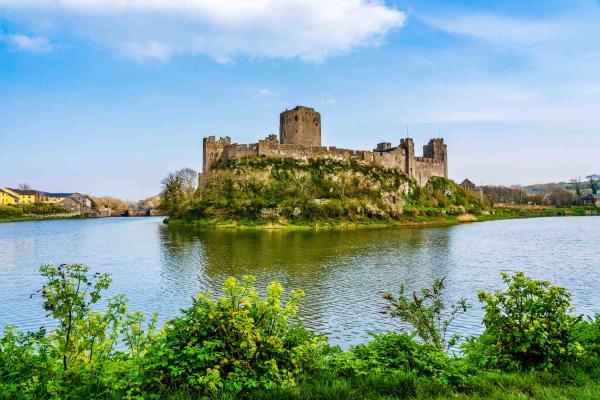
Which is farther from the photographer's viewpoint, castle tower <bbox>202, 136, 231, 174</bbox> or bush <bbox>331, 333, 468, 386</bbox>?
castle tower <bbox>202, 136, 231, 174</bbox>

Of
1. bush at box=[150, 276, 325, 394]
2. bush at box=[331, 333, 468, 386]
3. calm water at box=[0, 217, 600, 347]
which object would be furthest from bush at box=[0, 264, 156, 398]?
Result: calm water at box=[0, 217, 600, 347]

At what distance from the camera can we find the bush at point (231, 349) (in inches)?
213

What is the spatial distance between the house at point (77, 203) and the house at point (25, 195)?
305 inches

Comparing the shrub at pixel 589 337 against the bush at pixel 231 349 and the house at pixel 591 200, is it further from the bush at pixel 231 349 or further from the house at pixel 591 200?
the house at pixel 591 200

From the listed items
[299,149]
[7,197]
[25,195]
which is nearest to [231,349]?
[299,149]

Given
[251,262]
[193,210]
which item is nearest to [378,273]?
[251,262]

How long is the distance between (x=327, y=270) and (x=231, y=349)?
16.4 metres

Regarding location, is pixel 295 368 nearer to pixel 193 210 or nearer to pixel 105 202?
pixel 193 210

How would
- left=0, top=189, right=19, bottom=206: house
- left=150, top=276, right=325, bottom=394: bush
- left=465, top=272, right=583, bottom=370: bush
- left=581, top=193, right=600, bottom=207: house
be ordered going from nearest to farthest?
left=150, top=276, right=325, bottom=394: bush, left=465, top=272, right=583, bottom=370: bush, left=0, top=189, right=19, bottom=206: house, left=581, top=193, right=600, bottom=207: house

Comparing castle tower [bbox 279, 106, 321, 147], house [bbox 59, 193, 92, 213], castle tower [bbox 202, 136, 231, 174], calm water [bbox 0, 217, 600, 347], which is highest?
castle tower [bbox 279, 106, 321, 147]

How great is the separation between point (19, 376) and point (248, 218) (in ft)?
177

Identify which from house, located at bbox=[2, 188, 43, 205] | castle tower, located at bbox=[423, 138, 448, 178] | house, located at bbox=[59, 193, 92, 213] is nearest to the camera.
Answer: castle tower, located at bbox=[423, 138, 448, 178]

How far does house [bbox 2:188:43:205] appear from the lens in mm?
126262

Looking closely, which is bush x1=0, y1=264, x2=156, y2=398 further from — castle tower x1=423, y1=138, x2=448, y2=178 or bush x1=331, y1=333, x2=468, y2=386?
castle tower x1=423, y1=138, x2=448, y2=178
